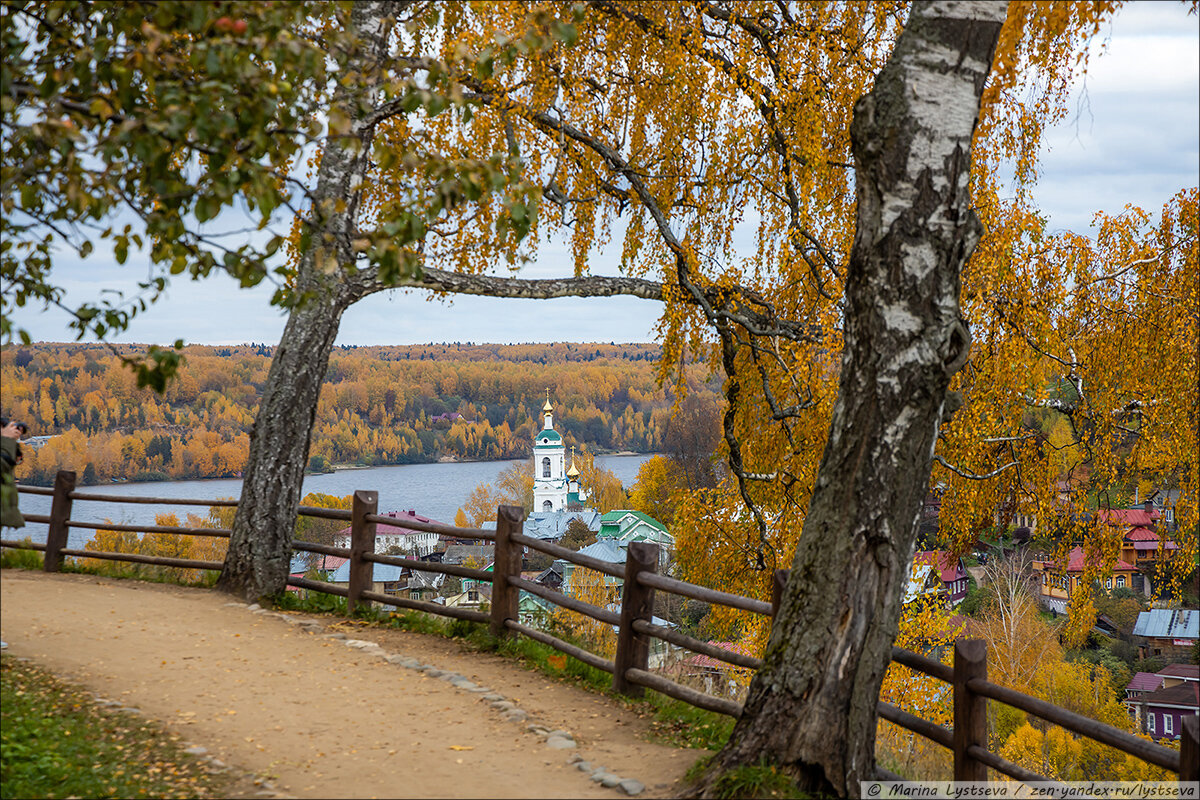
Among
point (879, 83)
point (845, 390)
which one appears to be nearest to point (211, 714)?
point (845, 390)

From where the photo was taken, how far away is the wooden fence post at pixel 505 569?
7.52 meters

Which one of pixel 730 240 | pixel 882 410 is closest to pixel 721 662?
pixel 730 240

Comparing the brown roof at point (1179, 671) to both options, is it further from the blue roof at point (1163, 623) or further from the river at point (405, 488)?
the river at point (405, 488)

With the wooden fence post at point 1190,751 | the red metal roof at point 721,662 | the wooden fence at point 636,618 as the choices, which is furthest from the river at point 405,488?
the wooden fence post at point 1190,751

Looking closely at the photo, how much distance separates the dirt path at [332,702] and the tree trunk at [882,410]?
3.03 ft

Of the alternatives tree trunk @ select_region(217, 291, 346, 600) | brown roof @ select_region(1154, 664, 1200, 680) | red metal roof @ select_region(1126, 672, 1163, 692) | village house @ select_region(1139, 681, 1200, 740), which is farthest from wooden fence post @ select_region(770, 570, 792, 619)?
red metal roof @ select_region(1126, 672, 1163, 692)

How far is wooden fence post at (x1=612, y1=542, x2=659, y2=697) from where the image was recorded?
6.31 metres

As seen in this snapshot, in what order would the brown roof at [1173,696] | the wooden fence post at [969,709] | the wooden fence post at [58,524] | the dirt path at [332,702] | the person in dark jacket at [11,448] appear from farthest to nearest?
the brown roof at [1173,696] → the wooden fence post at [58,524] → the person in dark jacket at [11,448] → the dirt path at [332,702] → the wooden fence post at [969,709]

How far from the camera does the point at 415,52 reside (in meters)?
9.21

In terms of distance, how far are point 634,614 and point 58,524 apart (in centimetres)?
770

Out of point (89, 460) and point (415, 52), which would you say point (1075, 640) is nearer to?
point (415, 52)

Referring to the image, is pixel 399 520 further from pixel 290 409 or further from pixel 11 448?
pixel 11 448

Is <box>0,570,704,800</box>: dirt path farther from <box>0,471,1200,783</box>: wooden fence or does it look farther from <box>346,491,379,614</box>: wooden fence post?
<box>346,491,379,614</box>: wooden fence post

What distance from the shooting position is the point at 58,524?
1055 centimetres
